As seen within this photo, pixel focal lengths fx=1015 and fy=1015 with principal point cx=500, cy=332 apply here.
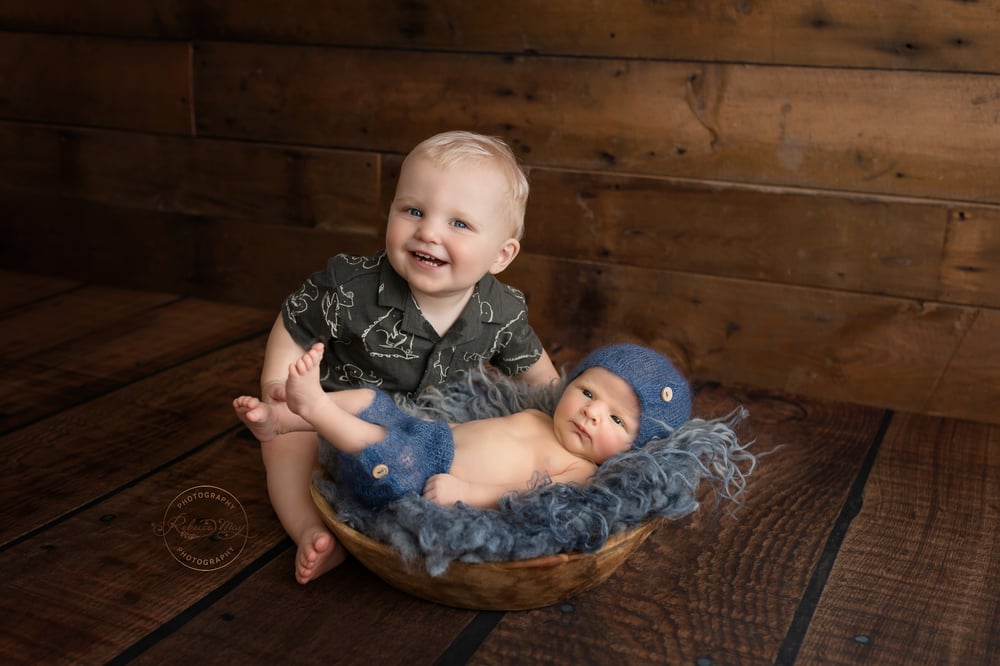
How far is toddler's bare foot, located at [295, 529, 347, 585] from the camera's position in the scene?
1.04 meters

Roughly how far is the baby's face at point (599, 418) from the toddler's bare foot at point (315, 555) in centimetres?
27

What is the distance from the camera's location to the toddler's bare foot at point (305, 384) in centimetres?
94

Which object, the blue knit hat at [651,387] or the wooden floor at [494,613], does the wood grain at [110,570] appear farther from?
the blue knit hat at [651,387]

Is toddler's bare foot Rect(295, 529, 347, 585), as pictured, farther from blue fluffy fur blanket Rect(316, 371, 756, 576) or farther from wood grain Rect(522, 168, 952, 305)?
wood grain Rect(522, 168, 952, 305)

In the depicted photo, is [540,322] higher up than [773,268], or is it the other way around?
[773,268]

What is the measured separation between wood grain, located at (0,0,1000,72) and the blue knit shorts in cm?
87

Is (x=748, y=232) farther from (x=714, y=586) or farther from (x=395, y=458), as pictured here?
(x=395, y=458)

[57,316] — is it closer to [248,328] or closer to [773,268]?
[248,328]

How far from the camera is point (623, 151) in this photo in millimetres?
1701

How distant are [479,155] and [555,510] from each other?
41cm

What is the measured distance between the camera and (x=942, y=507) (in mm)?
1300

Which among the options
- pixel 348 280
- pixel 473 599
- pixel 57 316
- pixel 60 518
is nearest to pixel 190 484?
pixel 60 518

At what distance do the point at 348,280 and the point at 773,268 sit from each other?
77 cm

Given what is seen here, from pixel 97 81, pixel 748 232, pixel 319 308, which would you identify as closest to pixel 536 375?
pixel 319 308
